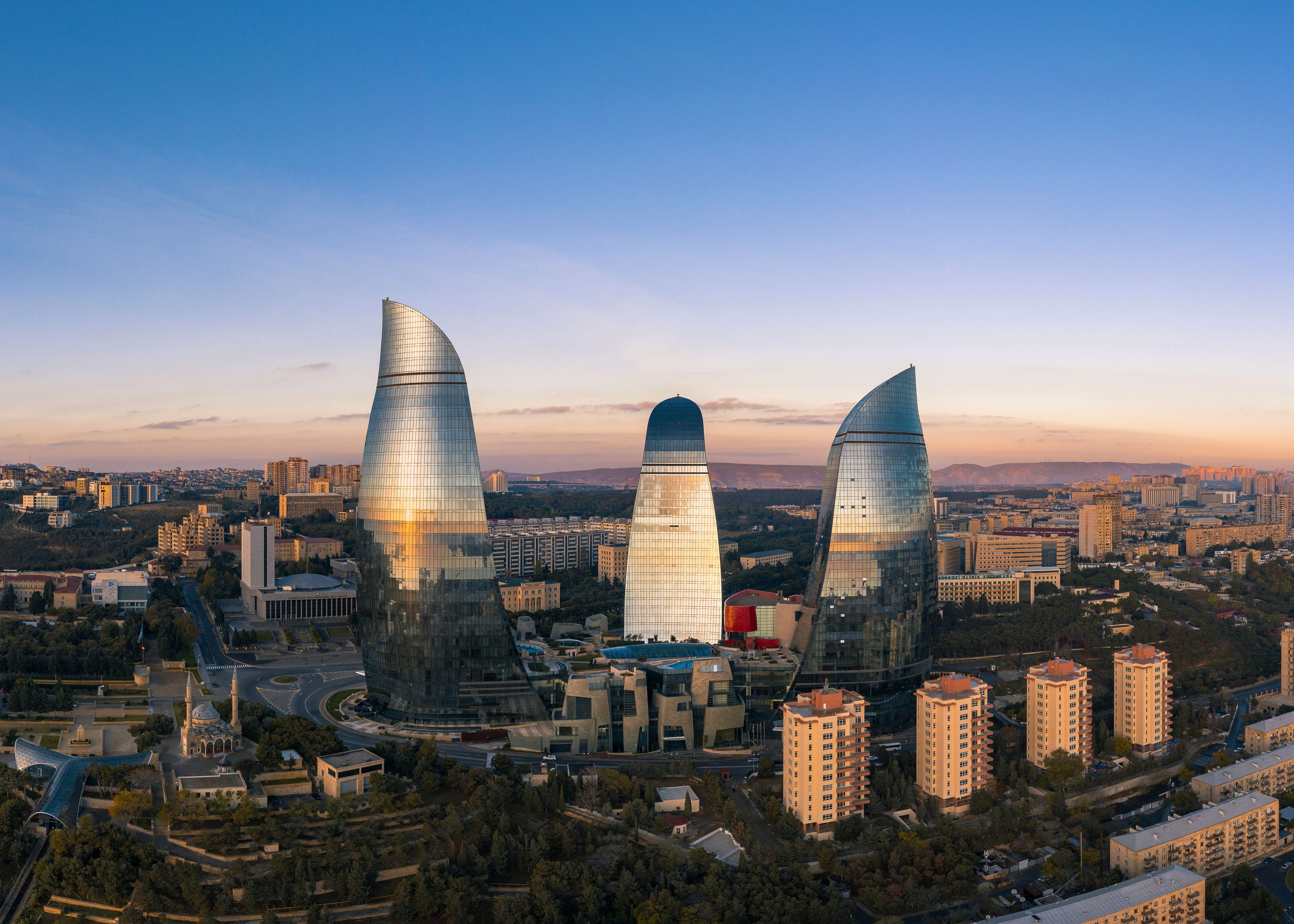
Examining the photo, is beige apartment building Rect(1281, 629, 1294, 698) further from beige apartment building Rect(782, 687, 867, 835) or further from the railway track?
the railway track

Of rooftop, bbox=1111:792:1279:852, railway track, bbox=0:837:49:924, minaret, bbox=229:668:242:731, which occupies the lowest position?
railway track, bbox=0:837:49:924

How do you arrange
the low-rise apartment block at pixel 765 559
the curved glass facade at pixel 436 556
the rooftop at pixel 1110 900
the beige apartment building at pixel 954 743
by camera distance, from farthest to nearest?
the low-rise apartment block at pixel 765 559
the curved glass facade at pixel 436 556
the beige apartment building at pixel 954 743
the rooftop at pixel 1110 900

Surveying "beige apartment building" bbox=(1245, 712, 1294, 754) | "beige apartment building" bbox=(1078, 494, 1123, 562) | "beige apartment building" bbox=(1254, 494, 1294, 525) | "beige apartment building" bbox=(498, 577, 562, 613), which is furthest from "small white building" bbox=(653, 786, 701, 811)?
"beige apartment building" bbox=(1254, 494, 1294, 525)

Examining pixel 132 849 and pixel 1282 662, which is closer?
pixel 132 849

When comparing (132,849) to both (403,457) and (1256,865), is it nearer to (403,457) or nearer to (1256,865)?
Answer: (403,457)

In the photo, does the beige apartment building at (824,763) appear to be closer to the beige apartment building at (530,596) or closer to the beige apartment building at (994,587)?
the beige apartment building at (530,596)

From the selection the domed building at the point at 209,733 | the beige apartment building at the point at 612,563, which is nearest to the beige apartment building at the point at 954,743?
the domed building at the point at 209,733

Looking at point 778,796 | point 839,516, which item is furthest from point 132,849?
point 839,516
